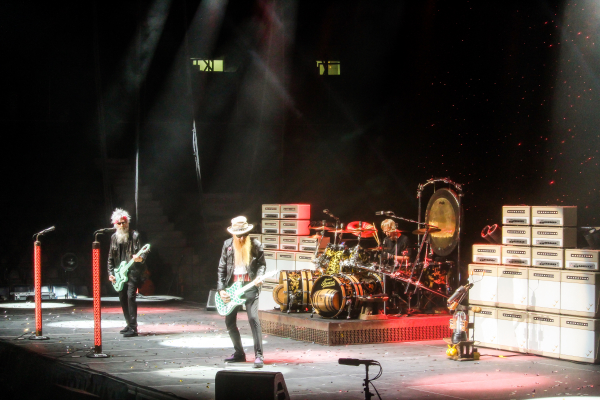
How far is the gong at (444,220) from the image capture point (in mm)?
10758

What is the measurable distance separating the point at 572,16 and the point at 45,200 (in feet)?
43.8

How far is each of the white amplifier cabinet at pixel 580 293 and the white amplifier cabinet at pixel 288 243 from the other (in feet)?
16.7

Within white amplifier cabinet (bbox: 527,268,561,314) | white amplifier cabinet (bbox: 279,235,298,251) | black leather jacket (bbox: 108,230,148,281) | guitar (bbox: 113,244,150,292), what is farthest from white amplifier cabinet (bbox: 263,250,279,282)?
white amplifier cabinet (bbox: 527,268,561,314)

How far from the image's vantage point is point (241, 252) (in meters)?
8.62

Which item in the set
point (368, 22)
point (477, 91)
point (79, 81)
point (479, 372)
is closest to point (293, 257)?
point (477, 91)

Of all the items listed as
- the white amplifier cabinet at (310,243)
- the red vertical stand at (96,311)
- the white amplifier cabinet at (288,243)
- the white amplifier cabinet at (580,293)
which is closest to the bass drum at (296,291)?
the white amplifier cabinet at (310,243)

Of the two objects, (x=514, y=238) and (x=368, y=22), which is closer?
(x=514, y=238)

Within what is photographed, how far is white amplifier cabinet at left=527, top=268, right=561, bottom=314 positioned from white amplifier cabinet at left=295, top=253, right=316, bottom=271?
152 inches

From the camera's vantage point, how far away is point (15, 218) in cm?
1836

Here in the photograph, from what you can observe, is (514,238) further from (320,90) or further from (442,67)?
(320,90)

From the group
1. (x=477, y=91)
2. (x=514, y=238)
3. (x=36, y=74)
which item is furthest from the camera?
(x=36, y=74)

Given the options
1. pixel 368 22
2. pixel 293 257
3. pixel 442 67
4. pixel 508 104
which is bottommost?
pixel 293 257

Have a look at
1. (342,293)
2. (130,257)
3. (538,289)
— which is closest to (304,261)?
(342,293)

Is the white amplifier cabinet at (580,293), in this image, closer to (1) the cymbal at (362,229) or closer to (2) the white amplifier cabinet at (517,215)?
(2) the white amplifier cabinet at (517,215)
